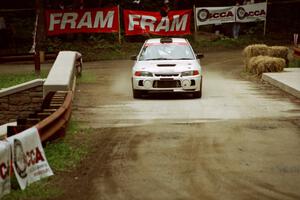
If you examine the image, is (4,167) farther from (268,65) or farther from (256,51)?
(256,51)

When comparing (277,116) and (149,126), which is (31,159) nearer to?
(149,126)

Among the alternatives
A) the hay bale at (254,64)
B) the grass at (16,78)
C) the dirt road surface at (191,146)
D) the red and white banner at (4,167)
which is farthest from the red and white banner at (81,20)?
the red and white banner at (4,167)

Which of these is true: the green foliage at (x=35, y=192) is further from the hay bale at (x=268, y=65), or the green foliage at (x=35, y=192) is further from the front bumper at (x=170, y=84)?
the hay bale at (x=268, y=65)

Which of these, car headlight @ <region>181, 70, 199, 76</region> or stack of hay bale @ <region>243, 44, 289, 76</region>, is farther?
stack of hay bale @ <region>243, 44, 289, 76</region>

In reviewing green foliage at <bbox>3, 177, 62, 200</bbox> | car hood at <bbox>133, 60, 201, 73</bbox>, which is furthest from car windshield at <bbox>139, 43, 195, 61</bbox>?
green foliage at <bbox>3, 177, 62, 200</bbox>

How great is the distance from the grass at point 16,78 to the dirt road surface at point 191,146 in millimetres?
3474

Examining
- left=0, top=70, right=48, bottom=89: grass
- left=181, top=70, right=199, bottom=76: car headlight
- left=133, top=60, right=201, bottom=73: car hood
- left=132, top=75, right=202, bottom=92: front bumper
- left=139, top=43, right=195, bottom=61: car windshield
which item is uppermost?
left=139, top=43, right=195, bottom=61: car windshield

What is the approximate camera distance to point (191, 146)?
37.8 ft

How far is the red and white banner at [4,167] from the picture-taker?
8.04 meters

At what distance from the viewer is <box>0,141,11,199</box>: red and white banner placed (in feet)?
26.4

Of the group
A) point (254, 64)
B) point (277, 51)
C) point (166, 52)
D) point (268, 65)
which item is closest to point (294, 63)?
point (277, 51)

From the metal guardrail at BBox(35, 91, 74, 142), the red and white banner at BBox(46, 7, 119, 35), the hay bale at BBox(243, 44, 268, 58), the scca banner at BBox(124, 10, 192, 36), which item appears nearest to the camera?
the metal guardrail at BBox(35, 91, 74, 142)

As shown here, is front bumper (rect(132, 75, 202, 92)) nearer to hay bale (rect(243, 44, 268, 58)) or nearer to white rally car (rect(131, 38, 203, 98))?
white rally car (rect(131, 38, 203, 98))

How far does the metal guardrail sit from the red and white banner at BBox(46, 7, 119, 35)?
71.2ft
